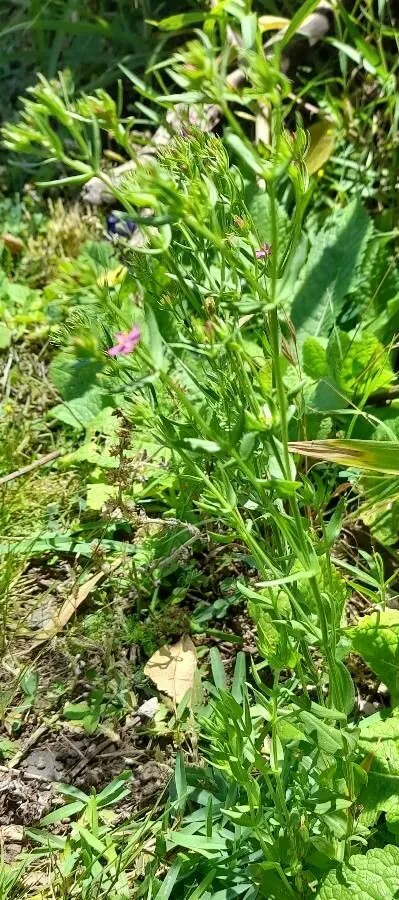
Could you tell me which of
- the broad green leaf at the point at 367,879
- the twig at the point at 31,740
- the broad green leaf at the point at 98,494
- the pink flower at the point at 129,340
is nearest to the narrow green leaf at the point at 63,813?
the twig at the point at 31,740

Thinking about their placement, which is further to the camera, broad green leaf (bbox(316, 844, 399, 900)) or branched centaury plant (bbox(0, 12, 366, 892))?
broad green leaf (bbox(316, 844, 399, 900))

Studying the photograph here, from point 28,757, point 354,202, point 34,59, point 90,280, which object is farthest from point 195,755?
point 34,59

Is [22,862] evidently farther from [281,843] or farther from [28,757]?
[281,843]

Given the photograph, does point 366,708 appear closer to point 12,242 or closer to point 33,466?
point 33,466

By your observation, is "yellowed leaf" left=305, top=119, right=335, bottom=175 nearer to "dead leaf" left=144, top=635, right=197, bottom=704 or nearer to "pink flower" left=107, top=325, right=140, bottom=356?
"dead leaf" left=144, top=635, right=197, bottom=704

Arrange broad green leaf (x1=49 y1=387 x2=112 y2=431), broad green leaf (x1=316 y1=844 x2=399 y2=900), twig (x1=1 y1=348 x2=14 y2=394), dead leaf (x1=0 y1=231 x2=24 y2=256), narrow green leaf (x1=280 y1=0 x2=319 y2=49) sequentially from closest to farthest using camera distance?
narrow green leaf (x1=280 y1=0 x2=319 y2=49) → broad green leaf (x1=316 y1=844 x2=399 y2=900) → broad green leaf (x1=49 y1=387 x2=112 y2=431) → twig (x1=1 y1=348 x2=14 y2=394) → dead leaf (x1=0 y1=231 x2=24 y2=256)

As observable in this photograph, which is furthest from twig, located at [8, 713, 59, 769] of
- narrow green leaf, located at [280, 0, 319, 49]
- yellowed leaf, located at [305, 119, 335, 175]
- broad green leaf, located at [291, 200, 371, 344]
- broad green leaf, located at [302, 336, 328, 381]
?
yellowed leaf, located at [305, 119, 335, 175]
